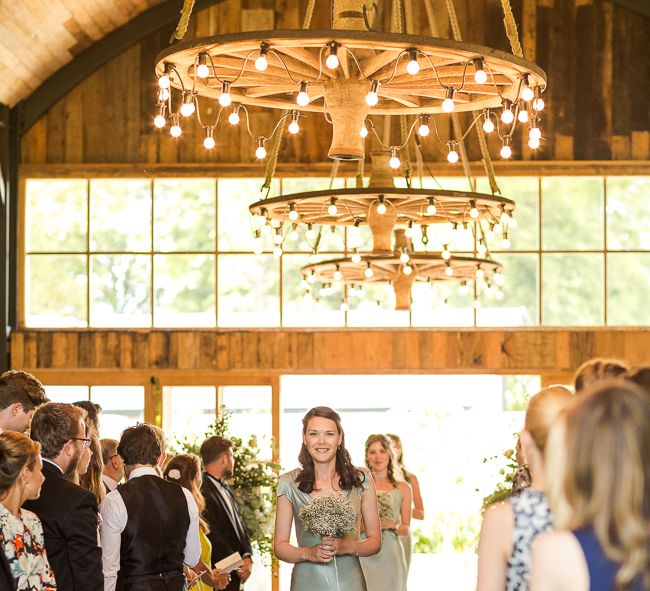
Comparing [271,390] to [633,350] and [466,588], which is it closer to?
[466,588]

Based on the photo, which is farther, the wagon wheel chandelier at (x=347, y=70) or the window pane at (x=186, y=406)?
the window pane at (x=186, y=406)

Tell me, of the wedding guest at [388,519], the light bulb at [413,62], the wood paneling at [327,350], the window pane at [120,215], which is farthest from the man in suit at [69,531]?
the window pane at [120,215]

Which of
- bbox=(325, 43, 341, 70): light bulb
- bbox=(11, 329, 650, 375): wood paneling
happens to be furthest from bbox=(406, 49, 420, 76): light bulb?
bbox=(11, 329, 650, 375): wood paneling

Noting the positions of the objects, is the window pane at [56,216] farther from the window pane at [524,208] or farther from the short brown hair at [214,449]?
the short brown hair at [214,449]

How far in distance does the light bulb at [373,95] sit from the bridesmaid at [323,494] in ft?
4.01

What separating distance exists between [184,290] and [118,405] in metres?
1.35

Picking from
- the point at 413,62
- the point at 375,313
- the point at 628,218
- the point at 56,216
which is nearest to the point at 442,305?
the point at 375,313

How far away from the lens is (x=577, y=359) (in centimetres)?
1151

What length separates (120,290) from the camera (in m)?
11.9

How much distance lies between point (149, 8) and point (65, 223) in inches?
95.7

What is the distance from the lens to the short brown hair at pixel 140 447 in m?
4.83

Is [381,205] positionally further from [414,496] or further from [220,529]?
[414,496]

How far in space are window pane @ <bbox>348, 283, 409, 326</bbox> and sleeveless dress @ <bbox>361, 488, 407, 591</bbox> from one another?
409cm

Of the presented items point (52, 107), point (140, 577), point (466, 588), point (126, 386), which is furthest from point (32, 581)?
point (52, 107)
